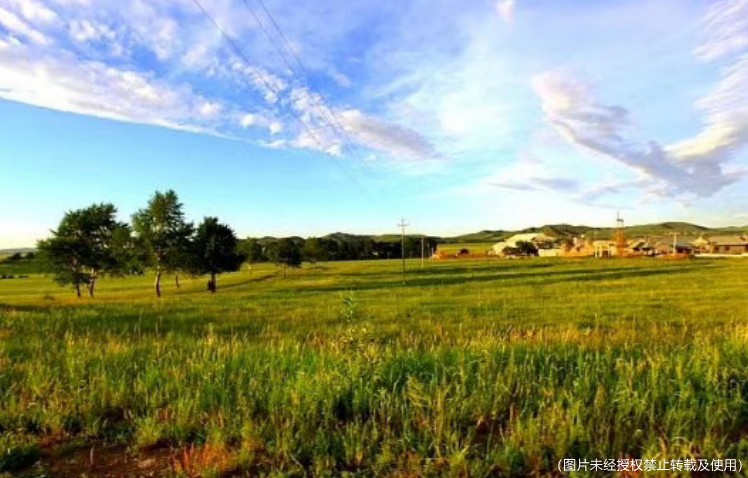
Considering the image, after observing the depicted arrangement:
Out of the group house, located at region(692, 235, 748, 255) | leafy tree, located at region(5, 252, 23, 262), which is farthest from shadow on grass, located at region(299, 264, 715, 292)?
leafy tree, located at region(5, 252, 23, 262)

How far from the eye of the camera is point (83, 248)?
230ft

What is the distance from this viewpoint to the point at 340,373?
601cm

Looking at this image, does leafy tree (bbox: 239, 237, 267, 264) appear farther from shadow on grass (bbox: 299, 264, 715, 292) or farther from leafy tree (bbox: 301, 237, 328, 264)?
shadow on grass (bbox: 299, 264, 715, 292)

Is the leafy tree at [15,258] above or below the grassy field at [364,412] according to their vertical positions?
below

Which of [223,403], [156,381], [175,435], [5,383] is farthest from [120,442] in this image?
[5,383]

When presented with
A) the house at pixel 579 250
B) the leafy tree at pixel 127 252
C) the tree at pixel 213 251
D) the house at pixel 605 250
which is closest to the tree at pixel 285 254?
the tree at pixel 213 251

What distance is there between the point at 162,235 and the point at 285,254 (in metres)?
31.4

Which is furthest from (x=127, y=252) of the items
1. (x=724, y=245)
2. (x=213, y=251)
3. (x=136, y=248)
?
(x=724, y=245)

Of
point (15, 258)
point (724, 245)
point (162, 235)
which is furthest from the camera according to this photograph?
point (724, 245)

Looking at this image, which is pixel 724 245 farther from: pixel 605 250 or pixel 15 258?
pixel 15 258

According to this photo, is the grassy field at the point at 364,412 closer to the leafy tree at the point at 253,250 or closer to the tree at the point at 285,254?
the tree at the point at 285,254

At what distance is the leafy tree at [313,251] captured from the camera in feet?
428

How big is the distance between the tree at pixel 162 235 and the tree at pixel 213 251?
1632 mm

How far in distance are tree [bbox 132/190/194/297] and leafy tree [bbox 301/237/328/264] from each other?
57.5 meters
